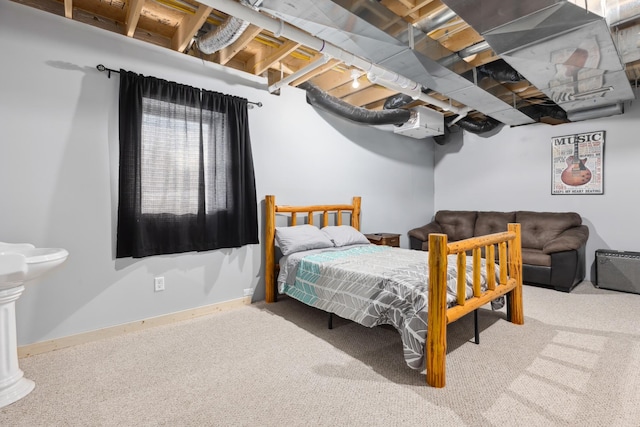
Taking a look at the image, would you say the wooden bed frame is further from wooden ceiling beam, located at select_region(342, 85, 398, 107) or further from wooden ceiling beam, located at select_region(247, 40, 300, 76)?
wooden ceiling beam, located at select_region(342, 85, 398, 107)

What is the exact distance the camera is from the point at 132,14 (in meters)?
2.36

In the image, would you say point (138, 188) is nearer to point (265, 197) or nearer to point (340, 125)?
point (265, 197)

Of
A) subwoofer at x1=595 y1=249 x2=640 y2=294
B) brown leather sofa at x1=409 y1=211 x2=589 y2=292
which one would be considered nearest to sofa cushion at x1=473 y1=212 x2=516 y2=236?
brown leather sofa at x1=409 y1=211 x2=589 y2=292

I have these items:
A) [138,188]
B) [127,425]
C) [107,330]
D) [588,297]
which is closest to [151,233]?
[138,188]

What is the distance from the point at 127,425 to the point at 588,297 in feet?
14.7

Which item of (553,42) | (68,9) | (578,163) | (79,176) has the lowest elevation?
(79,176)

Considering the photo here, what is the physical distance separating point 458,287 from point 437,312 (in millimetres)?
391

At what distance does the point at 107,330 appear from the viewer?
8.38 ft

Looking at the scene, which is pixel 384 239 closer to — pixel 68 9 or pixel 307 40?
pixel 307 40

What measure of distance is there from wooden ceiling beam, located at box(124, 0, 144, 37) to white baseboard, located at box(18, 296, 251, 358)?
7.97 ft

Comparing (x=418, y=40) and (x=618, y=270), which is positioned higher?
(x=418, y=40)

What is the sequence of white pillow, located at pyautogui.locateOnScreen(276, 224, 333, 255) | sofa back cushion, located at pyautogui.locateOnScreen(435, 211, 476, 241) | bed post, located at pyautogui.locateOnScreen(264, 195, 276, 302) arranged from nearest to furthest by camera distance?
white pillow, located at pyautogui.locateOnScreen(276, 224, 333, 255)
bed post, located at pyautogui.locateOnScreen(264, 195, 276, 302)
sofa back cushion, located at pyautogui.locateOnScreen(435, 211, 476, 241)

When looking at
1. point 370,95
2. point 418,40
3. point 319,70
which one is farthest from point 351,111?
point 418,40

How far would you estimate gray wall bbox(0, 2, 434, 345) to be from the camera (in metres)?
2.23
